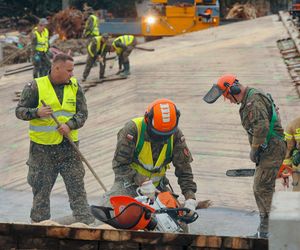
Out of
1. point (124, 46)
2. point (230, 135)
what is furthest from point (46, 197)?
point (124, 46)

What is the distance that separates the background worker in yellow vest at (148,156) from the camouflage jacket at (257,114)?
0.93 metres

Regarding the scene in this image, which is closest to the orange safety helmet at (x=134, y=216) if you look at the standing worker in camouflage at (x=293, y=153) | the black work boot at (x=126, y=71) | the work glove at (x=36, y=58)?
the standing worker in camouflage at (x=293, y=153)

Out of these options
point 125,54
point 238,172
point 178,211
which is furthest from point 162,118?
point 125,54

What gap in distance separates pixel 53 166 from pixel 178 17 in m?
24.1

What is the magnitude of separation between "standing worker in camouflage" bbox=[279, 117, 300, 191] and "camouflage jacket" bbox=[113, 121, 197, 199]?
1.50m

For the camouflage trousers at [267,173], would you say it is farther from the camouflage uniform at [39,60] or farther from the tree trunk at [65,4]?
the tree trunk at [65,4]

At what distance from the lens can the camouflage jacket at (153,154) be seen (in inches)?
288

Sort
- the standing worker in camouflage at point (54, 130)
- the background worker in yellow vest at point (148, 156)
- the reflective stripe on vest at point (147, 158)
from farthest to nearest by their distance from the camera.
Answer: the standing worker in camouflage at point (54, 130) < the reflective stripe on vest at point (147, 158) < the background worker in yellow vest at point (148, 156)

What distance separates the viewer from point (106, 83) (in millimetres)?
19438

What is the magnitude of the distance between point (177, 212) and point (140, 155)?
2.98 ft

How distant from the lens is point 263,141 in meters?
8.16

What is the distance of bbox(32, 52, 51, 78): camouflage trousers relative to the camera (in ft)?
67.9

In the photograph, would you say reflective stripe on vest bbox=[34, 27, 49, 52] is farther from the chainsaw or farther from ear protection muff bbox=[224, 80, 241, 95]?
the chainsaw

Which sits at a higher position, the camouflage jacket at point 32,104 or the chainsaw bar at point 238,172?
the camouflage jacket at point 32,104
